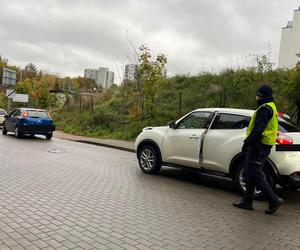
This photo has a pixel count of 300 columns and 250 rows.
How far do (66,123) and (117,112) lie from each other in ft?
17.1

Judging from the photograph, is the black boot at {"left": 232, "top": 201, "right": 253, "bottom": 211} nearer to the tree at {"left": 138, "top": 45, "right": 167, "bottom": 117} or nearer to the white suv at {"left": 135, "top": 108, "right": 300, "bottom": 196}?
the white suv at {"left": 135, "top": 108, "right": 300, "bottom": 196}

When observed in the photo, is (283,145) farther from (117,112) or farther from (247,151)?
(117,112)

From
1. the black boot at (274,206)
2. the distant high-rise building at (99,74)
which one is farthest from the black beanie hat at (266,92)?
the distant high-rise building at (99,74)

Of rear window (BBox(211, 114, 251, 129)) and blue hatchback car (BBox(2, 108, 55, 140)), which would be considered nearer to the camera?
rear window (BBox(211, 114, 251, 129))

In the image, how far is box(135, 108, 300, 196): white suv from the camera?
22.8 feet

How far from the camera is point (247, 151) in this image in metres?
6.30

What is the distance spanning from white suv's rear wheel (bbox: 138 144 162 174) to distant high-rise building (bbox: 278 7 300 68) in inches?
1368

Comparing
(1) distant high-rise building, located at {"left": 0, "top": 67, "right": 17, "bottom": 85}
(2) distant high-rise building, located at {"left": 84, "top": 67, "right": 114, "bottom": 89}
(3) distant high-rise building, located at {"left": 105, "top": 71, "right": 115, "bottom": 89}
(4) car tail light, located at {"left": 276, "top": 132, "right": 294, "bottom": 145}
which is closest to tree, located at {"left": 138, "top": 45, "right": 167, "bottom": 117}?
(4) car tail light, located at {"left": 276, "top": 132, "right": 294, "bottom": 145}

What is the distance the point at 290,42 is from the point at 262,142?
131 ft

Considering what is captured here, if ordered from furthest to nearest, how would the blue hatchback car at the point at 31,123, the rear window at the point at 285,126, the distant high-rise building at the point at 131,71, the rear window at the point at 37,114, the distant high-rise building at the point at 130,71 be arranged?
the distant high-rise building at the point at 130,71 → the distant high-rise building at the point at 131,71 → the rear window at the point at 37,114 → the blue hatchback car at the point at 31,123 → the rear window at the point at 285,126

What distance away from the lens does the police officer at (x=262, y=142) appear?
19.9 feet

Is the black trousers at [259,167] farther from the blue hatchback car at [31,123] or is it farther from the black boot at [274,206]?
the blue hatchback car at [31,123]

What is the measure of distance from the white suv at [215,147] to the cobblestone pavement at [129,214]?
0.45 m

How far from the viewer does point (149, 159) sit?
9555 mm
